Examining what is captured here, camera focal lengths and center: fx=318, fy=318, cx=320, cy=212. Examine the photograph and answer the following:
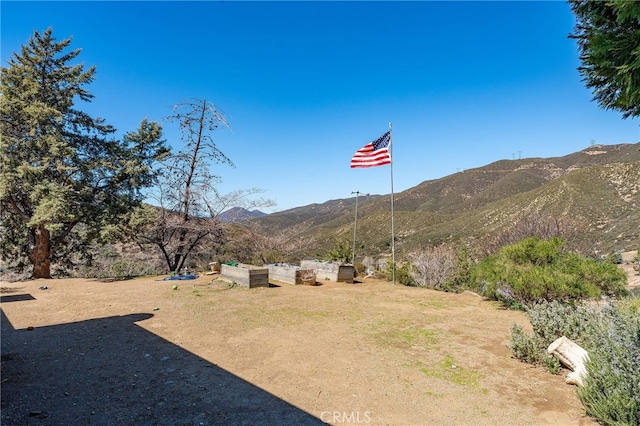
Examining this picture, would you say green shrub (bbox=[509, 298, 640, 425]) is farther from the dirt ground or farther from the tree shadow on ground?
the tree shadow on ground

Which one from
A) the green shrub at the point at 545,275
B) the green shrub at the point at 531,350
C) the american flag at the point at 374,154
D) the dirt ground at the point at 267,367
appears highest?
the american flag at the point at 374,154

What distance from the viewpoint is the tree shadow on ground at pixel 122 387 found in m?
3.09

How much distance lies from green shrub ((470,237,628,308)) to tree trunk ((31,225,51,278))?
1500 cm

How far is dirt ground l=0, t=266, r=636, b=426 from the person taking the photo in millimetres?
3211

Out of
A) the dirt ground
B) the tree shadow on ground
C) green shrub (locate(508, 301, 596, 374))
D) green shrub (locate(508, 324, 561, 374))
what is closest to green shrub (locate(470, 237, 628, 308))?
the dirt ground

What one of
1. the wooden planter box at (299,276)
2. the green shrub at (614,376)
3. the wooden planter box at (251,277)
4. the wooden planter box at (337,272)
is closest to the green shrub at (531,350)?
the green shrub at (614,376)

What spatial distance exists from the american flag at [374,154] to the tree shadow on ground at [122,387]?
9.12m

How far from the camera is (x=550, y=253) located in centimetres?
727

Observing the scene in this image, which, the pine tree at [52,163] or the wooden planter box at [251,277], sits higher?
the pine tree at [52,163]

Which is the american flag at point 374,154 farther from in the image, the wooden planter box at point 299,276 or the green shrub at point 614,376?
the green shrub at point 614,376

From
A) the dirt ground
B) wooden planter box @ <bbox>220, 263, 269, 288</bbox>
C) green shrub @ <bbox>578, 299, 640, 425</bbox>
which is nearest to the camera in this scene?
green shrub @ <bbox>578, 299, 640, 425</bbox>

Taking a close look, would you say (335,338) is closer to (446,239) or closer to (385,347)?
(385,347)

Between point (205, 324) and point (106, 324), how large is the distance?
194 centimetres

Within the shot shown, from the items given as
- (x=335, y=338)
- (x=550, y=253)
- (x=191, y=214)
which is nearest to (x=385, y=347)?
(x=335, y=338)
